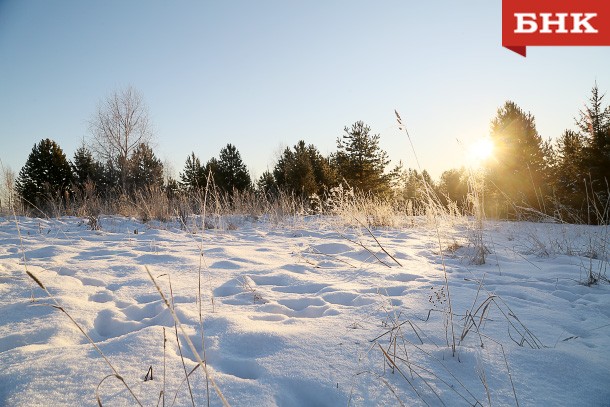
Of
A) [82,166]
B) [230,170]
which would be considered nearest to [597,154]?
[230,170]

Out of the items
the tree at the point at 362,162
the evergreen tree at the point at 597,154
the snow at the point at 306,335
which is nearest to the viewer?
the snow at the point at 306,335

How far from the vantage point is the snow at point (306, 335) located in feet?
3.08

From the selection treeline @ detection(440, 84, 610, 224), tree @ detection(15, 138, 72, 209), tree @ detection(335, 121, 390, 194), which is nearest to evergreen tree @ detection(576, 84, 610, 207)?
treeline @ detection(440, 84, 610, 224)

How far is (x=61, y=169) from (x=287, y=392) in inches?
1275

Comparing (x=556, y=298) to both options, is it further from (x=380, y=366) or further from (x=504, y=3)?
(x=504, y=3)

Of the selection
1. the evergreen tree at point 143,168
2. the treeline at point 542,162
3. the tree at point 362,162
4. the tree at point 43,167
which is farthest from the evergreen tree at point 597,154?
the tree at point 43,167

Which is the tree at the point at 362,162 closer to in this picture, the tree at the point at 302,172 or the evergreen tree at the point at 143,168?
the tree at the point at 302,172

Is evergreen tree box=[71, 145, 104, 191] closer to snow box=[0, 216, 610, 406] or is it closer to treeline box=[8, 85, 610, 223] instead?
treeline box=[8, 85, 610, 223]

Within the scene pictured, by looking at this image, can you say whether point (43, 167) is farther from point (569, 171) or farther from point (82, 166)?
point (569, 171)

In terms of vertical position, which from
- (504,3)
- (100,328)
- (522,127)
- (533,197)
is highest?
(522,127)

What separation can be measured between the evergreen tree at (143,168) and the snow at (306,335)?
24.4m

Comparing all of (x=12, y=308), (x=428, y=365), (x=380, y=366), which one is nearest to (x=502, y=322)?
(x=428, y=365)

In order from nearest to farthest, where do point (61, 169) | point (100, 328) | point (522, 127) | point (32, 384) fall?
point (32, 384)
point (100, 328)
point (522, 127)
point (61, 169)

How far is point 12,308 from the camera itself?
154 centimetres
